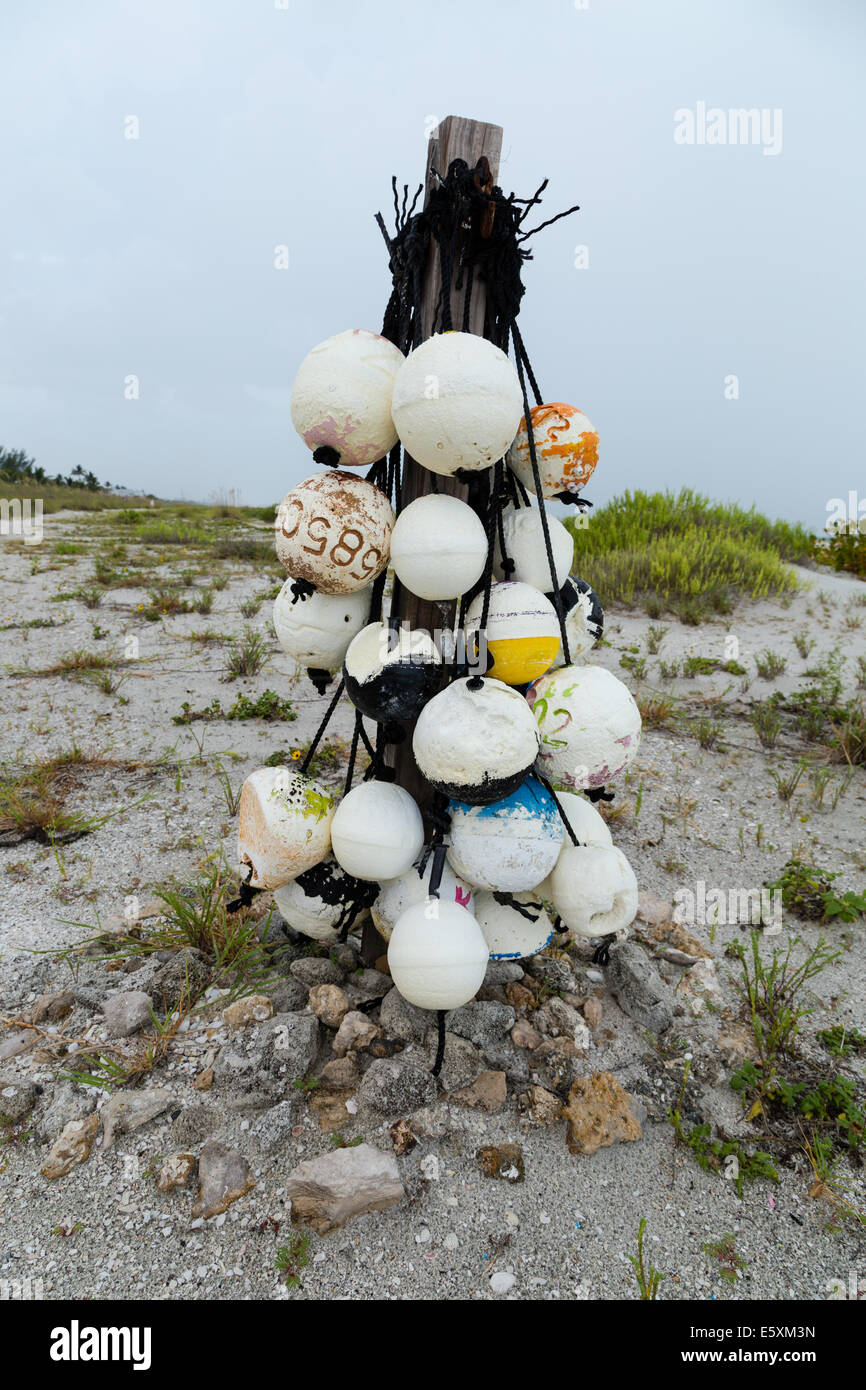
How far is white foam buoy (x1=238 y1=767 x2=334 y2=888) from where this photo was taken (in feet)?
5.67

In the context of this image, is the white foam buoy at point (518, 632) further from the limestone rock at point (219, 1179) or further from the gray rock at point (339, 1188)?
the limestone rock at point (219, 1179)

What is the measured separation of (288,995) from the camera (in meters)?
2.00

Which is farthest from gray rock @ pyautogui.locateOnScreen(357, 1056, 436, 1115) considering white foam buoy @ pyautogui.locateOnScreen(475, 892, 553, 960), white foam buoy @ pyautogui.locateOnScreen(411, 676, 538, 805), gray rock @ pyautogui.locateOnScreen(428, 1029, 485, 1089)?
white foam buoy @ pyautogui.locateOnScreen(411, 676, 538, 805)

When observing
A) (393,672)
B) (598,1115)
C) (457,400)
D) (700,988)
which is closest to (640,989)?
(700,988)

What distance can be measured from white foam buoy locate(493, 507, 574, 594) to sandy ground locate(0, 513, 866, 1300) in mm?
1287

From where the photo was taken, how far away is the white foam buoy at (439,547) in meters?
1.50

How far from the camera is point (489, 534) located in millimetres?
1670

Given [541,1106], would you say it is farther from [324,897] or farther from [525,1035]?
[324,897]

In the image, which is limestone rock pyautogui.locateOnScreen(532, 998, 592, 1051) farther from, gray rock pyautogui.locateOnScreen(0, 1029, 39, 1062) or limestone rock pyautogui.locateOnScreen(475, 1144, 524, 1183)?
gray rock pyautogui.locateOnScreen(0, 1029, 39, 1062)

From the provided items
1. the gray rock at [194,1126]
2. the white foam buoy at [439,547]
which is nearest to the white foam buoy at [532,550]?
the white foam buoy at [439,547]

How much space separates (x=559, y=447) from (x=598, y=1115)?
162cm

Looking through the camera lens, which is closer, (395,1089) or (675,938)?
(395,1089)

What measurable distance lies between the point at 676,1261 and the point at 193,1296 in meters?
0.97
